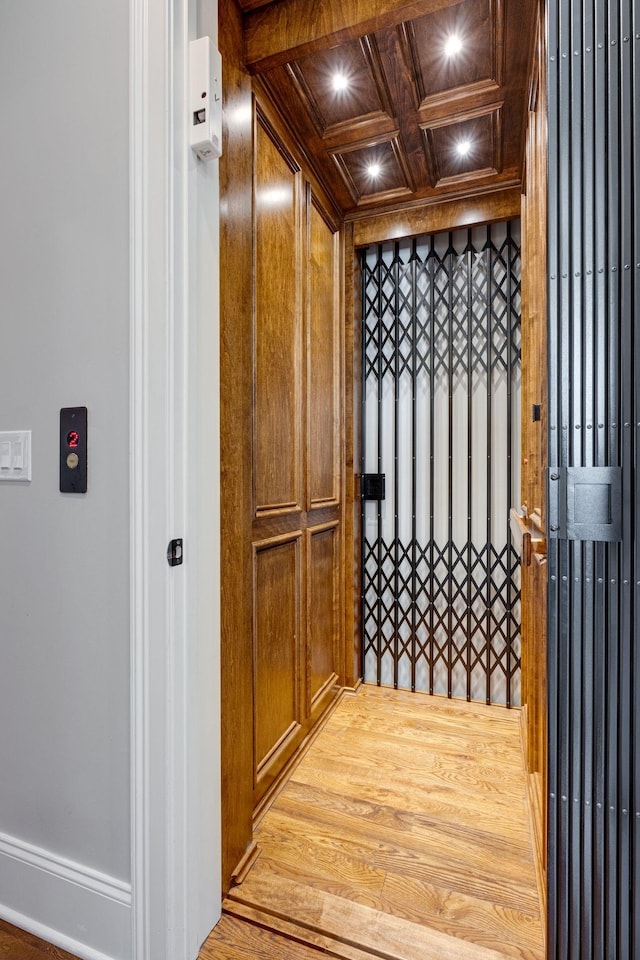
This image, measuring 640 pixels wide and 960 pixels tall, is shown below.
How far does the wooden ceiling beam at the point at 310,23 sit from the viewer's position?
4.10ft

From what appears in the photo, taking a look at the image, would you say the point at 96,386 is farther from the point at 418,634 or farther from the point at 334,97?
the point at 418,634

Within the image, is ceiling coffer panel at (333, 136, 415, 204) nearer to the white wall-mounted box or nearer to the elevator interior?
the elevator interior

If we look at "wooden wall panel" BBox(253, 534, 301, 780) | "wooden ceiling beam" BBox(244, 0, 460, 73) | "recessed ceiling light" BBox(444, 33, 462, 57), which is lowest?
"wooden wall panel" BBox(253, 534, 301, 780)

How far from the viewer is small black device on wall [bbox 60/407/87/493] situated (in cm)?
107

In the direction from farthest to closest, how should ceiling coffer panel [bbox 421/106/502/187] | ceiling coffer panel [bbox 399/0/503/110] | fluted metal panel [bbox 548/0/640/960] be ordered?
ceiling coffer panel [bbox 421/106/502/187]
ceiling coffer panel [bbox 399/0/503/110]
fluted metal panel [bbox 548/0/640/960]

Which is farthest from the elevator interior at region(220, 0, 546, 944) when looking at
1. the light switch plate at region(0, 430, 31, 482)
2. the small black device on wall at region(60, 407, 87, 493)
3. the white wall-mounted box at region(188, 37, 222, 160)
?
the light switch plate at region(0, 430, 31, 482)

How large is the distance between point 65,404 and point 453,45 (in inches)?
61.2

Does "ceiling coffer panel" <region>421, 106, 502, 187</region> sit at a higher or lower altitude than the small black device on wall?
higher

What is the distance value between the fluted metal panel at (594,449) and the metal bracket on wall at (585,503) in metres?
0.01

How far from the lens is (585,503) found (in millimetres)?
894

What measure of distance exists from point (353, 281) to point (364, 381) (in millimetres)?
502

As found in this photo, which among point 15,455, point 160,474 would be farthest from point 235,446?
point 15,455

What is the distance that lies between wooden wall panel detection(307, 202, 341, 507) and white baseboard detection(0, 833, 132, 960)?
4.24 ft

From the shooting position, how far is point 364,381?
8.19 ft
